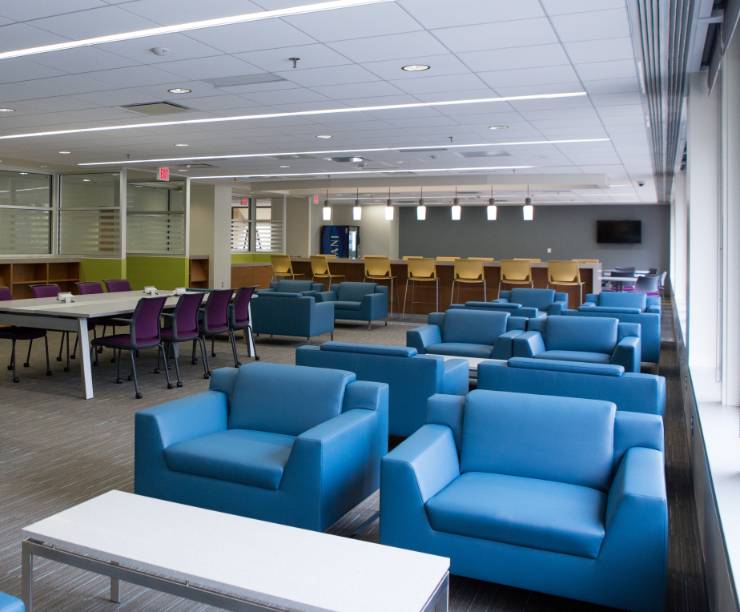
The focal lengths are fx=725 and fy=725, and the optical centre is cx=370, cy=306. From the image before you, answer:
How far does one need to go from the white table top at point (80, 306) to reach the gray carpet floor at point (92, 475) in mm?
730

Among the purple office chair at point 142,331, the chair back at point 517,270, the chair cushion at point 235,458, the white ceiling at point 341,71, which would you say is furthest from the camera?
the chair back at point 517,270

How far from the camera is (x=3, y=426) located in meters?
5.41

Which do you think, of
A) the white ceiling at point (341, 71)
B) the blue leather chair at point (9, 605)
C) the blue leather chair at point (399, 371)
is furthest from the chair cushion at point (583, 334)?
the blue leather chair at point (9, 605)

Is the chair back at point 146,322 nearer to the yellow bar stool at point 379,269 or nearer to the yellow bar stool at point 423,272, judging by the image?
the yellow bar stool at point 423,272

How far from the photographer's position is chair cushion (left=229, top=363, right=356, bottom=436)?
3.75 metres

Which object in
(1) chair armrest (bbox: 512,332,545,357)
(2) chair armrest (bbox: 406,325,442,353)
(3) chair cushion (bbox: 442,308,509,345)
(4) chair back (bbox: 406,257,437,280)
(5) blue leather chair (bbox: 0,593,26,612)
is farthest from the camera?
(4) chair back (bbox: 406,257,437,280)

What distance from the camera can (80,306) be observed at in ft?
23.1

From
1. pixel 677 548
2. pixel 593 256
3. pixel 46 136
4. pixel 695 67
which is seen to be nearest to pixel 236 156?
pixel 46 136

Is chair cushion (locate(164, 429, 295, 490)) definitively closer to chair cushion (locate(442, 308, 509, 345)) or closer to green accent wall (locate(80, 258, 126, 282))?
chair cushion (locate(442, 308, 509, 345))

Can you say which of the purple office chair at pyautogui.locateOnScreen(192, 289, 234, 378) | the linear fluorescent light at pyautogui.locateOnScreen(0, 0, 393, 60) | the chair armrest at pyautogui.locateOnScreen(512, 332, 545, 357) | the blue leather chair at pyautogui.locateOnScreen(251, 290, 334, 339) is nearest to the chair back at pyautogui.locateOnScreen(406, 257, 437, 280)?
the blue leather chair at pyautogui.locateOnScreen(251, 290, 334, 339)

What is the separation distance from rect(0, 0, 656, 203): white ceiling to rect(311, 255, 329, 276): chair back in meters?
4.37

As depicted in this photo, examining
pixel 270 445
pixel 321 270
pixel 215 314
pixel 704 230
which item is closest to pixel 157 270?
pixel 321 270

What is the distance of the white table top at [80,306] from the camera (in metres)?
6.47

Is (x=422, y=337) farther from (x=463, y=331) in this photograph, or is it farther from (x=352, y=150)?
(x=352, y=150)
